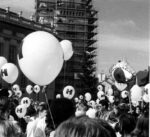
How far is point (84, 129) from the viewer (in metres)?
1.91

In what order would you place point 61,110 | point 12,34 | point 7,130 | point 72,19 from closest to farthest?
point 7,130 → point 61,110 → point 12,34 → point 72,19

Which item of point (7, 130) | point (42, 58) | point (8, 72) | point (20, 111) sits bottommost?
point (20, 111)

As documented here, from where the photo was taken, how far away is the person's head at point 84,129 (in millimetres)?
1899

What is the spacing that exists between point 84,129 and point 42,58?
402cm

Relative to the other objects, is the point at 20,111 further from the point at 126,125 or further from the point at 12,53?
the point at 12,53

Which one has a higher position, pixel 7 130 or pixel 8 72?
pixel 8 72

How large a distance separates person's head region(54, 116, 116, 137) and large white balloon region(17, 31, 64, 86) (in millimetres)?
3783

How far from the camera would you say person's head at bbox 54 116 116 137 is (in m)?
1.90

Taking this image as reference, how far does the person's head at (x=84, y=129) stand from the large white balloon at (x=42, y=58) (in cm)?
378

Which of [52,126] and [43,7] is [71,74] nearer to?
[43,7]

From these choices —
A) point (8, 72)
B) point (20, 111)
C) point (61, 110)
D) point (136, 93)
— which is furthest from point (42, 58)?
point (8, 72)

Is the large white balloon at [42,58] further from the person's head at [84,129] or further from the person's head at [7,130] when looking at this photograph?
the person's head at [84,129]

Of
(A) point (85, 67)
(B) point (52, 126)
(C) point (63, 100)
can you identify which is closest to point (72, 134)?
(C) point (63, 100)

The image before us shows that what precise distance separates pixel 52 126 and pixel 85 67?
55327 millimetres
